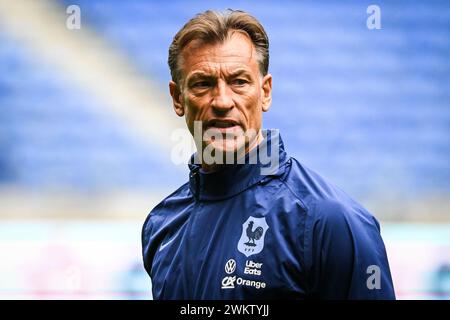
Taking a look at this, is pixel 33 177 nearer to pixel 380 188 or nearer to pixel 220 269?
pixel 380 188

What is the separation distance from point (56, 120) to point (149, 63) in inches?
20.7

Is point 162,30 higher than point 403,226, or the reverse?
point 162,30

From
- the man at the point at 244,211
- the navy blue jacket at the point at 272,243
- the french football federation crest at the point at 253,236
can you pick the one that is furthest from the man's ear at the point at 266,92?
the french football federation crest at the point at 253,236

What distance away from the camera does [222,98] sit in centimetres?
170

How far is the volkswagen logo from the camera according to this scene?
1578 millimetres

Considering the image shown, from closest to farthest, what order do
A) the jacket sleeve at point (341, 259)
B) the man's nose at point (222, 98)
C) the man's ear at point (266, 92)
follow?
the jacket sleeve at point (341, 259)
the man's nose at point (222, 98)
the man's ear at point (266, 92)

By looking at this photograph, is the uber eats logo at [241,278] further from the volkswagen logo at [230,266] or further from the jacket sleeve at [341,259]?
the jacket sleeve at [341,259]

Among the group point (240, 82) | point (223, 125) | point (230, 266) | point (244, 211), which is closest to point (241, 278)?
point (230, 266)

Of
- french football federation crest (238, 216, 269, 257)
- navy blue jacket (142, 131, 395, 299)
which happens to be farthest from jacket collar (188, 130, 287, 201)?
french football federation crest (238, 216, 269, 257)

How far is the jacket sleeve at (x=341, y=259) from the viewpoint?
1510mm

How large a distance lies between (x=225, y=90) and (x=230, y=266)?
0.39 meters

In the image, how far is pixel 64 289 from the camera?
3.36 m

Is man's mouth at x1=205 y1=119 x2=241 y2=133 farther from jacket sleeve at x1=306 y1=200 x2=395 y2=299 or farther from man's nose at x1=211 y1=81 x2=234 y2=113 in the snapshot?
jacket sleeve at x1=306 y1=200 x2=395 y2=299
